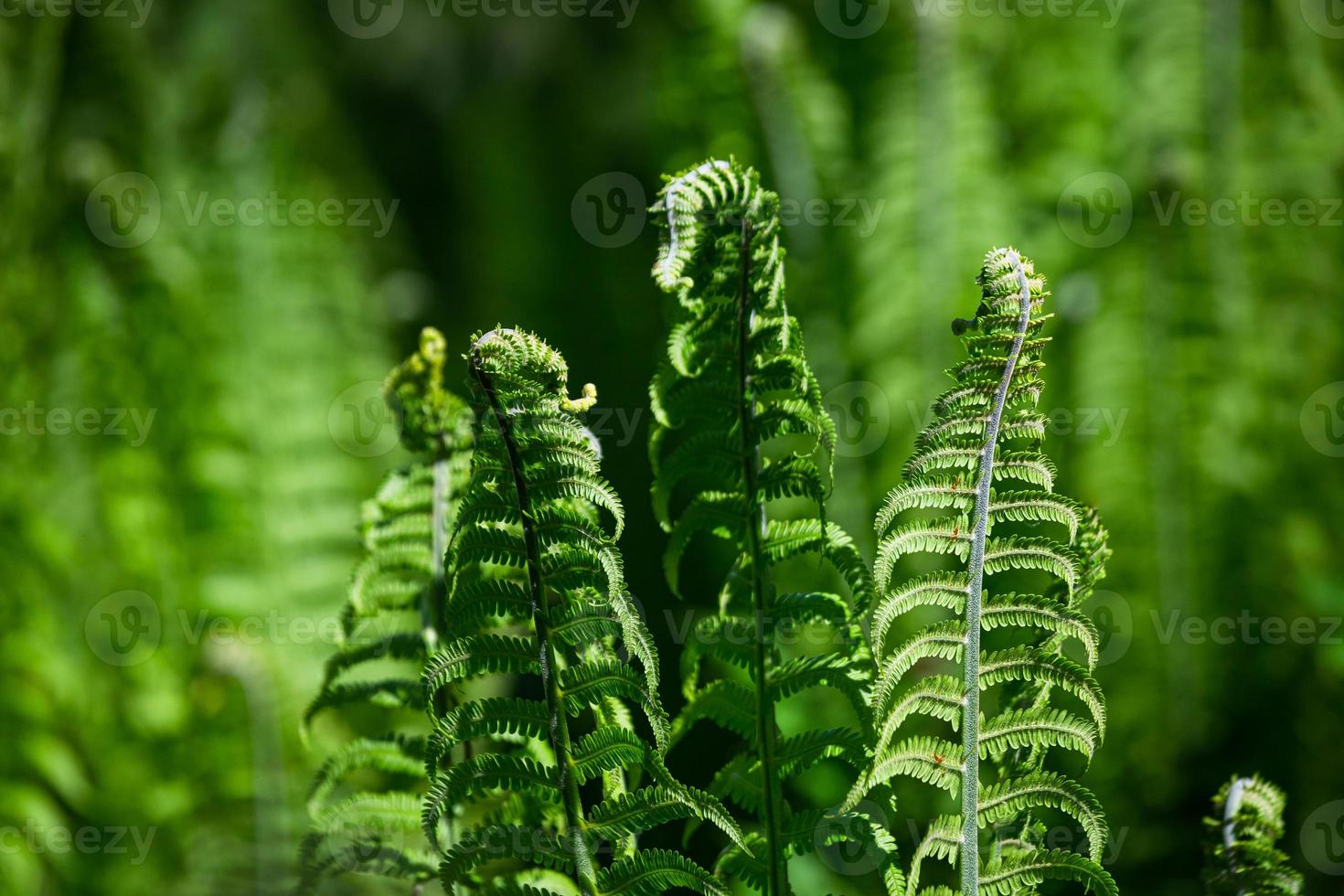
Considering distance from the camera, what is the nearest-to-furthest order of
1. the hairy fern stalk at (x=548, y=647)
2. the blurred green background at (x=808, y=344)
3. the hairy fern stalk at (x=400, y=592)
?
1. the hairy fern stalk at (x=548, y=647)
2. the hairy fern stalk at (x=400, y=592)
3. the blurred green background at (x=808, y=344)

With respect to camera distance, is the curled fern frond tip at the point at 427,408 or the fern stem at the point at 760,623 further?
the curled fern frond tip at the point at 427,408

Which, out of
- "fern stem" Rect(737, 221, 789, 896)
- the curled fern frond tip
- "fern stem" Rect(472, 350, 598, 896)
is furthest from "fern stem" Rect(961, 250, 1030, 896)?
the curled fern frond tip

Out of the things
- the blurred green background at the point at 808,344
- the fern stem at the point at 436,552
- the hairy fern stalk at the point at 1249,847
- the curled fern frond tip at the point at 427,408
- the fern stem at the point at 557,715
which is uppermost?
the blurred green background at the point at 808,344

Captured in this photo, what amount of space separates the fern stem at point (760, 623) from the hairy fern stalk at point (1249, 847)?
0.91 ft

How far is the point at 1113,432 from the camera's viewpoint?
1812mm

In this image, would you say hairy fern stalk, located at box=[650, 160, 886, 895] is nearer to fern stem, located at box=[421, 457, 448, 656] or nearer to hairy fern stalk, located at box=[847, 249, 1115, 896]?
hairy fern stalk, located at box=[847, 249, 1115, 896]

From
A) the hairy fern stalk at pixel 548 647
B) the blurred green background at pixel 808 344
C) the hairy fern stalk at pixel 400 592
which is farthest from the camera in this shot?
the blurred green background at pixel 808 344

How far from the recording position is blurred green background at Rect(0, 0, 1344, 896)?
68.8 inches

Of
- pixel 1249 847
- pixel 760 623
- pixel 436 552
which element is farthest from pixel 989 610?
pixel 436 552

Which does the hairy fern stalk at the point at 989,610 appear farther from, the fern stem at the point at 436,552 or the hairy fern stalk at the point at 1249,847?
the fern stem at the point at 436,552

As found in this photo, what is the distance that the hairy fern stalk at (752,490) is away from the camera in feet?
1.97

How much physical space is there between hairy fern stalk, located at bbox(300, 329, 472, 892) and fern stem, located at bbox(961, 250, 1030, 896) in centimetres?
34

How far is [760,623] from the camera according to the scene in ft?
2.07

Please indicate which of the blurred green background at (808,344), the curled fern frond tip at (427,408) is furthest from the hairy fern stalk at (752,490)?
the blurred green background at (808,344)
